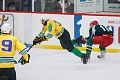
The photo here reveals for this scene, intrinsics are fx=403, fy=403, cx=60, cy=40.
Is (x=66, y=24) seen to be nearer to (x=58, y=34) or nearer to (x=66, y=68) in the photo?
(x=58, y=34)

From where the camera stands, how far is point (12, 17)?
8.52m

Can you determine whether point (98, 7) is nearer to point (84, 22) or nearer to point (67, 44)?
point (84, 22)

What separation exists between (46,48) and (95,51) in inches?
43.0

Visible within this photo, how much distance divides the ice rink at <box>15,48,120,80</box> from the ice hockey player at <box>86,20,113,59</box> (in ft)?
0.65

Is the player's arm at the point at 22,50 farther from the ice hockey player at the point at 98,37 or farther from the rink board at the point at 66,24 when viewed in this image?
the rink board at the point at 66,24

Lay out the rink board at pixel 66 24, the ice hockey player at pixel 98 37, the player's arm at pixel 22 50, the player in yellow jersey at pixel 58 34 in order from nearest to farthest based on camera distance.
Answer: the player's arm at pixel 22 50, the player in yellow jersey at pixel 58 34, the ice hockey player at pixel 98 37, the rink board at pixel 66 24

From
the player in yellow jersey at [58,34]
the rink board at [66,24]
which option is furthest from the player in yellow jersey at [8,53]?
the rink board at [66,24]

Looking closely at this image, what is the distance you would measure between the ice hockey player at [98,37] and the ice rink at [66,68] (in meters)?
0.20

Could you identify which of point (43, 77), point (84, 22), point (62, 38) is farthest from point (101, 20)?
point (43, 77)

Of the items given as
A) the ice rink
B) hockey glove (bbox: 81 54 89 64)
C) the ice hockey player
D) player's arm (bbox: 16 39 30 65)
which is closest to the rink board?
the ice rink

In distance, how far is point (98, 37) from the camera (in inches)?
262

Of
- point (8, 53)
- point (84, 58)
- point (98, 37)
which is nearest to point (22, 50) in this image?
point (8, 53)

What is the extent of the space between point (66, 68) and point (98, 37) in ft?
3.49

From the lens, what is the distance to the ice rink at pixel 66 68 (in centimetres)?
515
